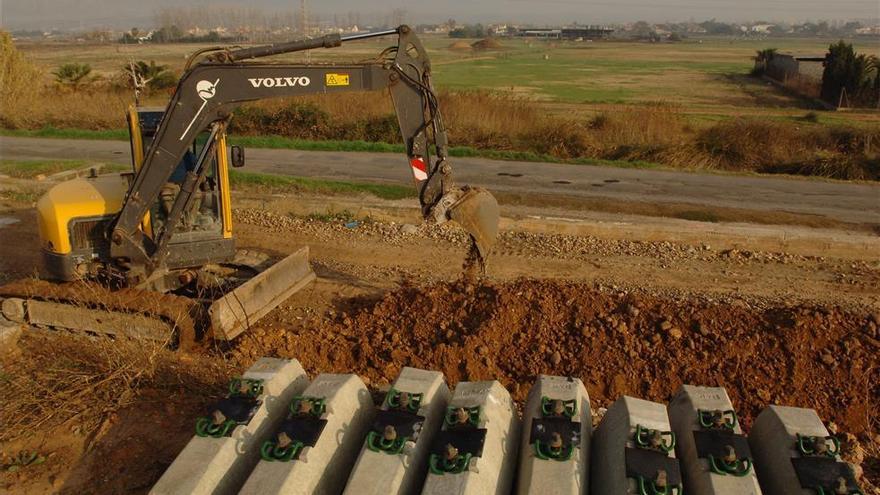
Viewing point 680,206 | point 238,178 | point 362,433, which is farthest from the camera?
point 238,178

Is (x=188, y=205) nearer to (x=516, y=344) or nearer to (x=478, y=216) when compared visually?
(x=478, y=216)

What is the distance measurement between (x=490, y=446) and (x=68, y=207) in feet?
21.2

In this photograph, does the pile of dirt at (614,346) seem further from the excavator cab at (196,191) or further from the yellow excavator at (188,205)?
the excavator cab at (196,191)

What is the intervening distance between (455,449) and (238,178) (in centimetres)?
1476

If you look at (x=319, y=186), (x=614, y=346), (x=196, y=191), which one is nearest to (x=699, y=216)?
(x=614, y=346)

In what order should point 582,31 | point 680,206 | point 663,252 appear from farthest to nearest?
point 582,31, point 680,206, point 663,252

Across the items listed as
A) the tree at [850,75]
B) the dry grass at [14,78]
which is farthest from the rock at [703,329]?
the tree at [850,75]

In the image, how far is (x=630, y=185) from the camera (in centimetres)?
1786

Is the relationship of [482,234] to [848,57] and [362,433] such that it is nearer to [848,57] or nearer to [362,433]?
[362,433]

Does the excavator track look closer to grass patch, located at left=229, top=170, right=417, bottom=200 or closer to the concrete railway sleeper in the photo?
the concrete railway sleeper

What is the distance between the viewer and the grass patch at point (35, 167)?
1875 centimetres

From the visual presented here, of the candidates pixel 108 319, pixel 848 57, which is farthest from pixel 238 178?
pixel 848 57

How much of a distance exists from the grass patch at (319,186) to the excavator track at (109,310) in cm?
793

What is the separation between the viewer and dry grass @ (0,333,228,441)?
6.13 meters
